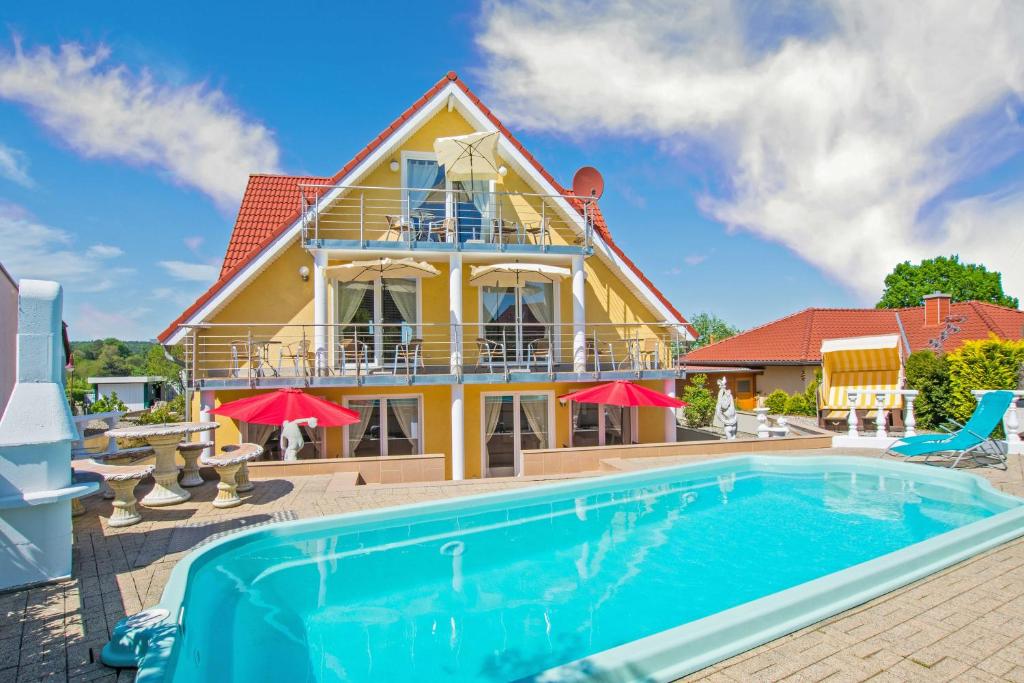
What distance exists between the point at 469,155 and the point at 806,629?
43.3ft

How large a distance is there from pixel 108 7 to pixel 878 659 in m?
18.1

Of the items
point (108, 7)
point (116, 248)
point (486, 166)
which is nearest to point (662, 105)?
point (486, 166)

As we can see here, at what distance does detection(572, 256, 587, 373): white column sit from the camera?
53.2ft

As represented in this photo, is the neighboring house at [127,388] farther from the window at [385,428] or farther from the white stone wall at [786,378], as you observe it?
the white stone wall at [786,378]

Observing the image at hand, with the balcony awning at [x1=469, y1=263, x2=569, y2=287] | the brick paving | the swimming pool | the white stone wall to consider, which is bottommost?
the swimming pool

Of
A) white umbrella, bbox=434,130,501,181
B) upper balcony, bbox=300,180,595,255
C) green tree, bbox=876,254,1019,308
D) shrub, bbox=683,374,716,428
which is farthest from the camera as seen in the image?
green tree, bbox=876,254,1019,308

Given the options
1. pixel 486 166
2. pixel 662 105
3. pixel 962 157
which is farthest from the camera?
pixel 962 157

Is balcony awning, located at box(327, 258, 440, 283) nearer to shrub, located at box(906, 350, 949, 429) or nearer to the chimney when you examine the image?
shrub, located at box(906, 350, 949, 429)

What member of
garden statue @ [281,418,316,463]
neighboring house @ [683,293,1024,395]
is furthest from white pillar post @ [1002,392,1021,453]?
garden statue @ [281,418,316,463]

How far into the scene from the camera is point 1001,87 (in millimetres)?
21156

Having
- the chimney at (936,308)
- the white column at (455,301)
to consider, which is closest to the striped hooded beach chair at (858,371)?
the white column at (455,301)

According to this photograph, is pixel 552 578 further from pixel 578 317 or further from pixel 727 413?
pixel 727 413

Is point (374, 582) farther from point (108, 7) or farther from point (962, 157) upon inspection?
point (962, 157)

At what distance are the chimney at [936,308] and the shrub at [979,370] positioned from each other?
625 inches
